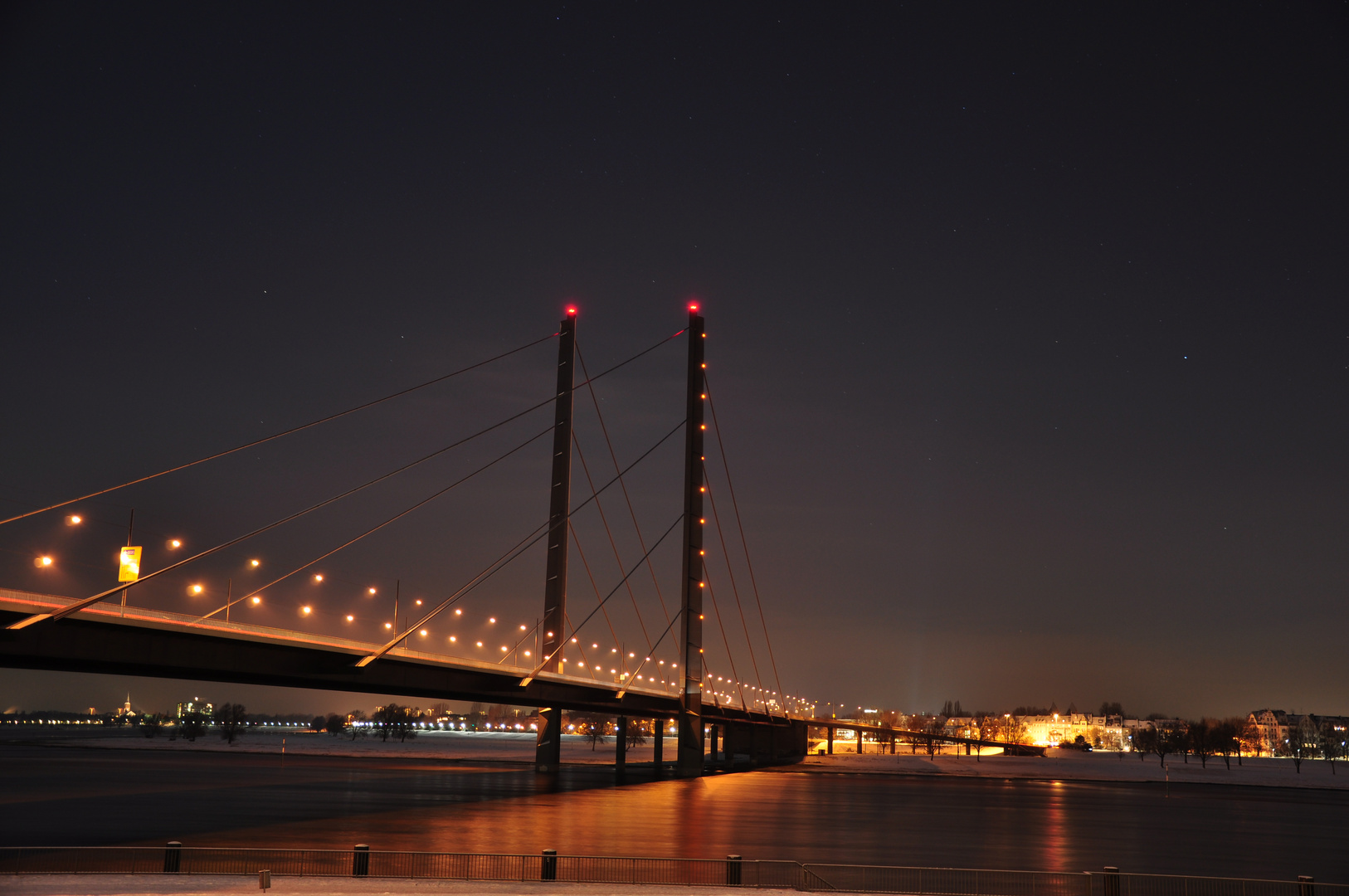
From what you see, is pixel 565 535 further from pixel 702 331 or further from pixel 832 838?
pixel 832 838

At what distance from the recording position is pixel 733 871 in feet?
63.3

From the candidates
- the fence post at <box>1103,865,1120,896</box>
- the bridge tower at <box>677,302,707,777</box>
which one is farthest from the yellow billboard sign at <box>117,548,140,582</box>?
the bridge tower at <box>677,302,707,777</box>

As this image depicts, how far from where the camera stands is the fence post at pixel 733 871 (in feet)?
62.3

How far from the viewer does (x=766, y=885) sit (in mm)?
21031

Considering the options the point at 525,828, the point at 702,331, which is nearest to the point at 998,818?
A: the point at 525,828

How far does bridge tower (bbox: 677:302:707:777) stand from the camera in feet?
228

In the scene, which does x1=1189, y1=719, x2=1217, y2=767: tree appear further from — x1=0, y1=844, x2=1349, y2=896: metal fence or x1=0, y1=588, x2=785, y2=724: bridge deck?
x1=0, y1=844, x2=1349, y2=896: metal fence

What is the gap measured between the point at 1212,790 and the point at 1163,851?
48.9 metres

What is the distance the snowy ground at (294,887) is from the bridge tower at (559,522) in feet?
142

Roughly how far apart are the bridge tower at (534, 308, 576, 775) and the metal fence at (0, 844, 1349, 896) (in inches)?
1508

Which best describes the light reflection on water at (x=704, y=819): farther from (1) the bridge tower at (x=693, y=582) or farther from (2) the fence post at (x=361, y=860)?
(2) the fence post at (x=361, y=860)

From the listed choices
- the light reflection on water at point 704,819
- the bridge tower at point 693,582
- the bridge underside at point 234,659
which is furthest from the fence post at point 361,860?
the bridge tower at point 693,582

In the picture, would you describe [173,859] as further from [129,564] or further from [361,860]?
[129,564]

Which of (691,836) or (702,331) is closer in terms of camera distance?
(691,836)
